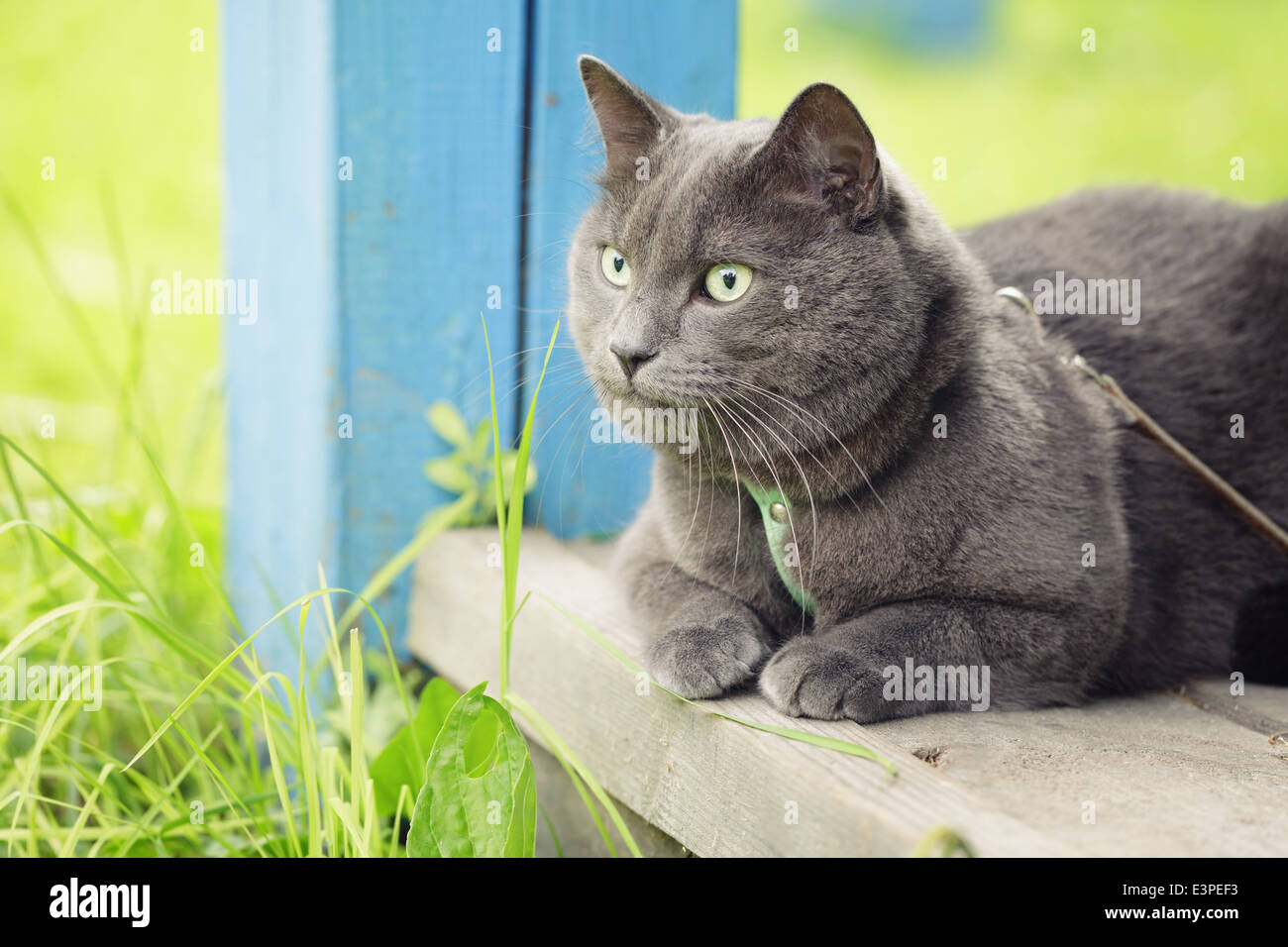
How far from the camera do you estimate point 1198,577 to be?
1.72 m

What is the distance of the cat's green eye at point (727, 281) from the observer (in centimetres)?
134

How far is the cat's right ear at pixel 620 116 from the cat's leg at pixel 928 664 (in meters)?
0.69

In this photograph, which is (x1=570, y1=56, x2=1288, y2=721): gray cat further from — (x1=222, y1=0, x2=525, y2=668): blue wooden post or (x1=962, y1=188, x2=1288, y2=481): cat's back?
(x1=222, y1=0, x2=525, y2=668): blue wooden post

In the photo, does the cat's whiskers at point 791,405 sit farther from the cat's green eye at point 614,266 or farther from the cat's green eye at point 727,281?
the cat's green eye at point 614,266

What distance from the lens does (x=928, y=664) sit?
1.34m

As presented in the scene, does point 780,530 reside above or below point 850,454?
below

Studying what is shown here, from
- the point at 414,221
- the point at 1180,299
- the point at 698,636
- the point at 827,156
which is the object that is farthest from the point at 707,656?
the point at 1180,299

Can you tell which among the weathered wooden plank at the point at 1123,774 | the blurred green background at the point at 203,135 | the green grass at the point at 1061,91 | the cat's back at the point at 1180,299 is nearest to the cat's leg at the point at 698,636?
the weathered wooden plank at the point at 1123,774

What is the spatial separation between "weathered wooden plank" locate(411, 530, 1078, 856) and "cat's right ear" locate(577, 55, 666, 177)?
2.22ft

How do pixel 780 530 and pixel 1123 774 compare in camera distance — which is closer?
pixel 1123 774

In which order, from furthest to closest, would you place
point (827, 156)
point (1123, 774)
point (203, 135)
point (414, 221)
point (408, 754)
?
1. point (203, 135)
2. point (414, 221)
3. point (408, 754)
4. point (827, 156)
5. point (1123, 774)

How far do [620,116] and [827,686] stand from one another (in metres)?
0.82

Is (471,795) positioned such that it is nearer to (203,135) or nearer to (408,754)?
(408,754)
